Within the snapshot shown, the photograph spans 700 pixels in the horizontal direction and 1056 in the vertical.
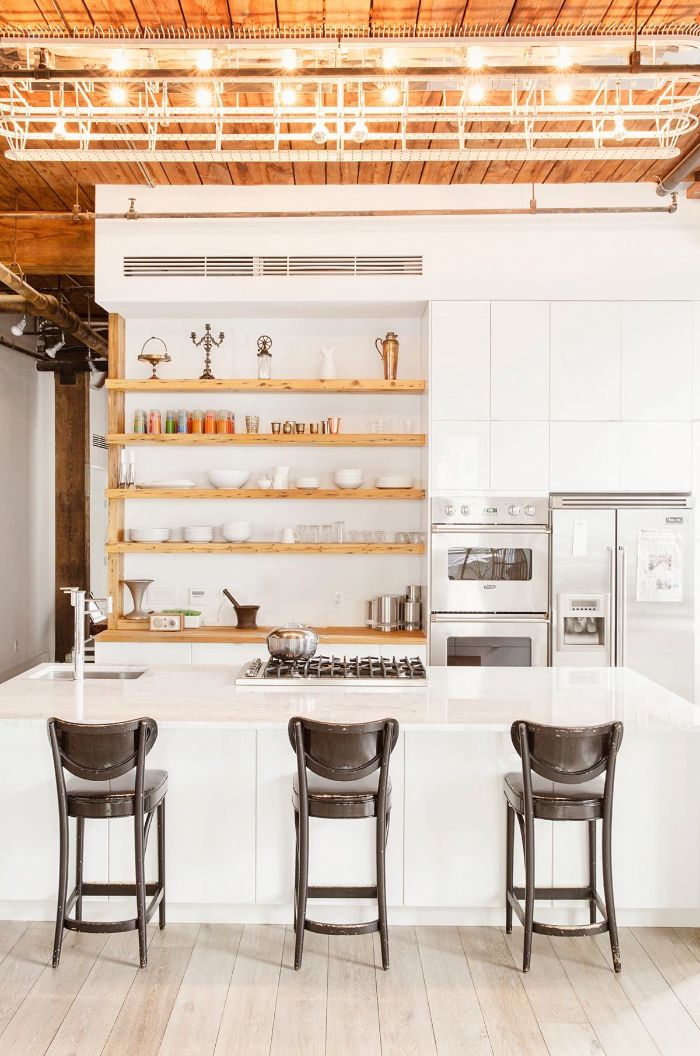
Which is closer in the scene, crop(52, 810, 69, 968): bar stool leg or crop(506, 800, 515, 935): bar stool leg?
crop(52, 810, 69, 968): bar stool leg

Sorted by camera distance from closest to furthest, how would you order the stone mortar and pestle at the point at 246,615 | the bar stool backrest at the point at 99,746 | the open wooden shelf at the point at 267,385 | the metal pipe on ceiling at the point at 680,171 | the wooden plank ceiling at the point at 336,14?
1. the bar stool backrest at the point at 99,746
2. the wooden plank ceiling at the point at 336,14
3. the metal pipe on ceiling at the point at 680,171
4. the open wooden shelf at the point at 267,385
5. the stone mortar and pestle at the point at 246,615

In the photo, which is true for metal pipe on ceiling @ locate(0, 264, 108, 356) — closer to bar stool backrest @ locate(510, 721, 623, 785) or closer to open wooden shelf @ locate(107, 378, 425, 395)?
open wooden shelf @ locate(107, 378, 425, 395)

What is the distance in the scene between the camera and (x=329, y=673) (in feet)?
11.2

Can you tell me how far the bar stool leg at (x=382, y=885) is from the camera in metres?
2.72

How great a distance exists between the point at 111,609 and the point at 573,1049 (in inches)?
138

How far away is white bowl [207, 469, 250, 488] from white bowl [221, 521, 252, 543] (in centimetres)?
24

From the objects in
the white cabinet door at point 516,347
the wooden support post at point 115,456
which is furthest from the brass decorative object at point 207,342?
the white cabinet door at point 516,347

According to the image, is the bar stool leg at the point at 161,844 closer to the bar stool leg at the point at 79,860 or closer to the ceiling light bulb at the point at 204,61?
the bar stool leg at the point at 79,860

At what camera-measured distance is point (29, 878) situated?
3100mm

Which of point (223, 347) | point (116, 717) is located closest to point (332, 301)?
point (223, 347)

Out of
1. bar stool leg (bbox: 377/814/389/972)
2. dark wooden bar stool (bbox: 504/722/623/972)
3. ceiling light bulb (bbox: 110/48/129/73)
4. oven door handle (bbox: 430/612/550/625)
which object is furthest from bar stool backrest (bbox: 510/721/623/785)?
ceiling light bulb (bbox: 110/48/129/73)

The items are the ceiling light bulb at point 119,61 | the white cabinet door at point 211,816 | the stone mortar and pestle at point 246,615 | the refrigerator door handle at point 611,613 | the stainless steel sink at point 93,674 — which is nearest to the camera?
the ceiling light bulb at point 119,61

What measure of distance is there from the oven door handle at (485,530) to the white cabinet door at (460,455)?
220mm

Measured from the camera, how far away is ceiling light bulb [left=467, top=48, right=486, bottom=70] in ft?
9.05
